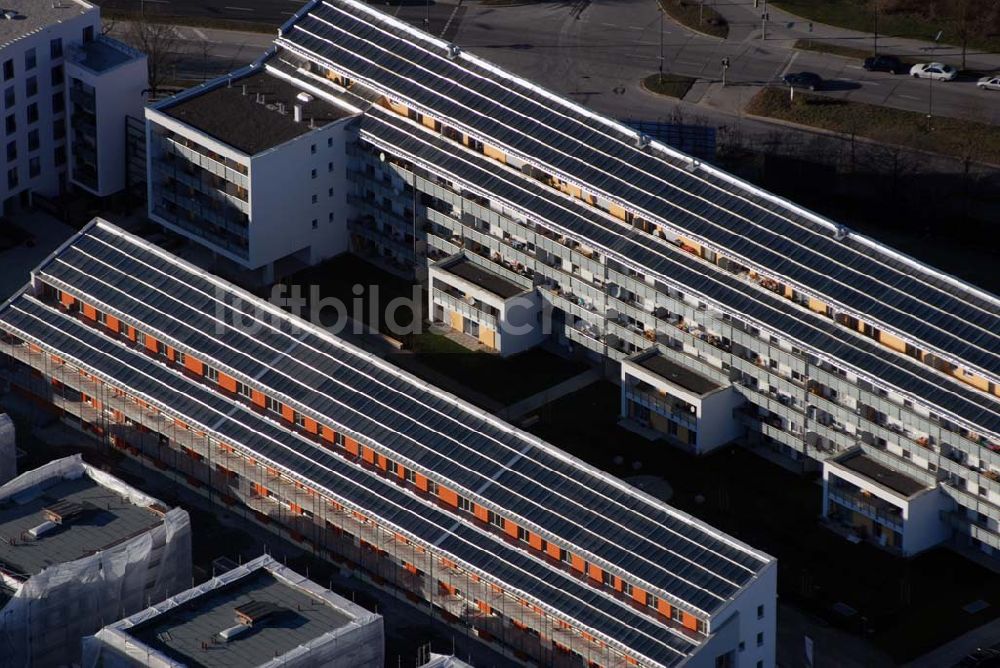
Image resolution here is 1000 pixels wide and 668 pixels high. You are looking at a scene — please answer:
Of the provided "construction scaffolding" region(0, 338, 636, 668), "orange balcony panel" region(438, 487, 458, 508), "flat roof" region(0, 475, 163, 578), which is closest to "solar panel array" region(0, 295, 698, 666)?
"construction scaffolding" region(0, 338, 636, 668)

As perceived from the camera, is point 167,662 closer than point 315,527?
Yes

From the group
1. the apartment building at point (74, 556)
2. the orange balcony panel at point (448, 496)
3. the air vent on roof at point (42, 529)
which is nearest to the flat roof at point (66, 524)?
the apartment building at point (74, 556)

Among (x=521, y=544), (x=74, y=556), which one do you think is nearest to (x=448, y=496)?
(x=521, y=544)

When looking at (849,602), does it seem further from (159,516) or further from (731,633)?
(159,516)

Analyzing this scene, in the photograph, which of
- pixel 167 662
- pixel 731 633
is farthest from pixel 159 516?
pixel 731 633

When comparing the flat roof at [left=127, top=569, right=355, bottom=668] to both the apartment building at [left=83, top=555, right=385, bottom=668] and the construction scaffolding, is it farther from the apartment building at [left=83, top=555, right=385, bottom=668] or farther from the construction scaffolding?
the construction scaffolding

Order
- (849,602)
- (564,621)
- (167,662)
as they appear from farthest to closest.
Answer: (849,602)
(564,621)
(167,662)
